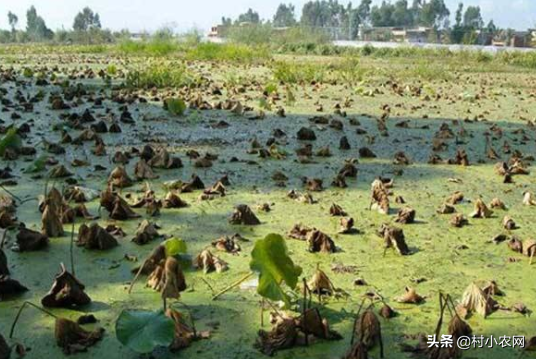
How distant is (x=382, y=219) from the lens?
3.12m

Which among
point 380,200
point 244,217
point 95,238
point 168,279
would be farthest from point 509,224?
point 95,238

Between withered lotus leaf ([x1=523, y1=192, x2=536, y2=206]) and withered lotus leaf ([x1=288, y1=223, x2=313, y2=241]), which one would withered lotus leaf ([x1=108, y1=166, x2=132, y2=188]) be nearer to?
withered lotus leaf ([x1=288, y1=223, x2=313, y2=241])

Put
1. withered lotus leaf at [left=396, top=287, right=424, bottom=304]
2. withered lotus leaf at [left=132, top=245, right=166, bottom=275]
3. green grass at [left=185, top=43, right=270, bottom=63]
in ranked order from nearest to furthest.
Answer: withered lotus leaf at [left=396, top=287, right=424, bottom=304], withered lotus leaf at [left=132, top=245, right=166, bottom=275], green grass at [left=185, top=43, right=270, bottom=63]

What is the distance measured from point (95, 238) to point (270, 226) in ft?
2.60

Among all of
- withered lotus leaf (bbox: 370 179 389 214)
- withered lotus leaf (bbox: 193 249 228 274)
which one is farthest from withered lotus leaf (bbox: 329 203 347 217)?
withered lotus leaf (bbox: 193 249 228 274)

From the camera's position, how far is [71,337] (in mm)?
1836

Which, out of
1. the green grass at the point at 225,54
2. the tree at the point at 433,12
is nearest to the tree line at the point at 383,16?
the tree at the point at 433,12

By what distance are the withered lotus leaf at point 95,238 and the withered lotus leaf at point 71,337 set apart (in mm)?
742

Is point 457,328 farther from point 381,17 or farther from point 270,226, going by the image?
point 381,17

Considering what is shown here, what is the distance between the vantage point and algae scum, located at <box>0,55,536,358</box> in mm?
1969

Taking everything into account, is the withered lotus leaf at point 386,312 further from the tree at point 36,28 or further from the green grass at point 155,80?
the tree at point 36,28

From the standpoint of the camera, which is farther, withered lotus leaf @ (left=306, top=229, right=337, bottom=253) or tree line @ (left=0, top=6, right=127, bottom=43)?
tree line @ (left=0, top=6, right=127, bottom=43)

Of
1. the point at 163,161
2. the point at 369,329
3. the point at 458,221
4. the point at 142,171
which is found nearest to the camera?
the point at 369,329

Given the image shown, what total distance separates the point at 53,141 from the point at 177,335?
342 centimetres
